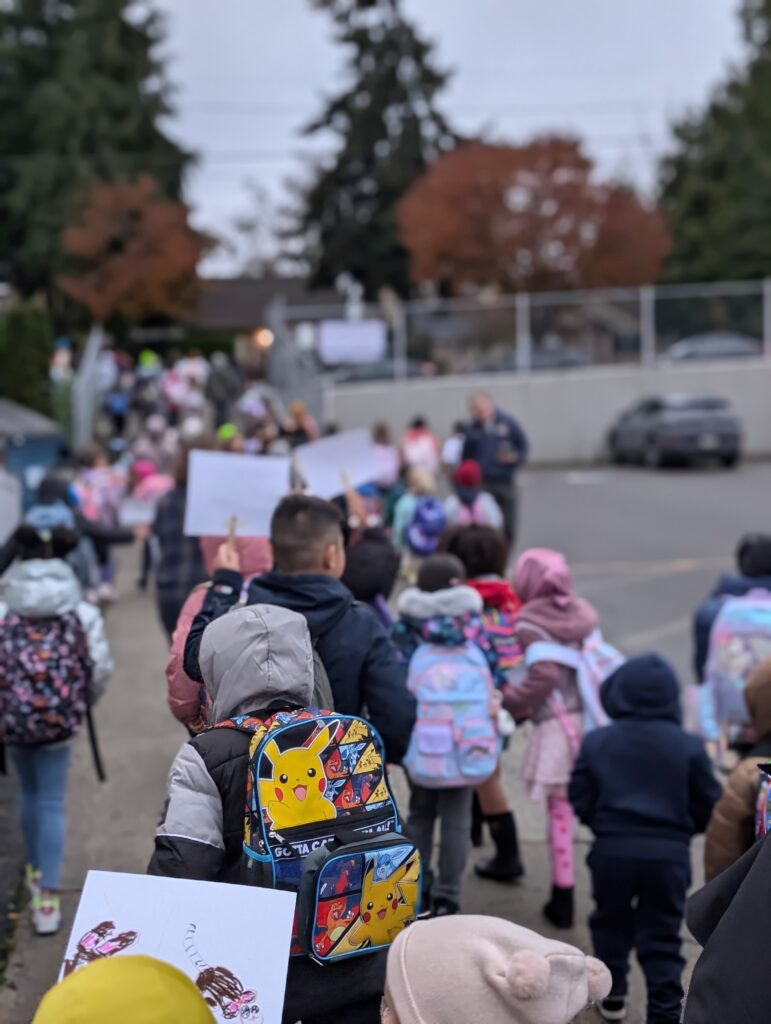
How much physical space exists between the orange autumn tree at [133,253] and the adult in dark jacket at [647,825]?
35897mm

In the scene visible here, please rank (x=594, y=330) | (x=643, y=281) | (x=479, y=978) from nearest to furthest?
1. (x=479, y=978)
2. (x=594, y=330)
3. (x=643, y=281)

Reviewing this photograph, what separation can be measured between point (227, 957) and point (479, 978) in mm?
576

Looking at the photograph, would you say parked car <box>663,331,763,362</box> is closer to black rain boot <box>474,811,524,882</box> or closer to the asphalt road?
the asphalt road

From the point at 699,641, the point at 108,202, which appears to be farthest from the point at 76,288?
the point at 699,641

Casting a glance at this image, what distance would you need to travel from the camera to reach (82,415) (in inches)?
876

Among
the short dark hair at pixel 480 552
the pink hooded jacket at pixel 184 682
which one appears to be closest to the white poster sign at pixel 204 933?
the pink hooded jacket at pixel 184 682

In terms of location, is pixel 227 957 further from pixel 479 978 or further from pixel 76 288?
pixel 76 288

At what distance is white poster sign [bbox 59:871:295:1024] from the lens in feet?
8.44

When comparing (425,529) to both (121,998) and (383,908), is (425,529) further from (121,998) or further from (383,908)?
(121,998)

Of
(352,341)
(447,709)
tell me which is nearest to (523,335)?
(352,341)

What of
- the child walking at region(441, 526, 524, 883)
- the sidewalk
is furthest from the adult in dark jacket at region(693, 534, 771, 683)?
the child walking at region(441, 526, 524, 883)

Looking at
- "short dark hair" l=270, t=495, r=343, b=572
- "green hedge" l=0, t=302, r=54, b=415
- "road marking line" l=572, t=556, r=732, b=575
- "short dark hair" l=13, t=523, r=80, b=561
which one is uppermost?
"green hedge" l=0, t=302, r=54, b=415

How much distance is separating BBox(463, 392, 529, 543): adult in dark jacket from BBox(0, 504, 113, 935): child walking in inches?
314

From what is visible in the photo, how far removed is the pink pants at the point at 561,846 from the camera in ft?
16.8
